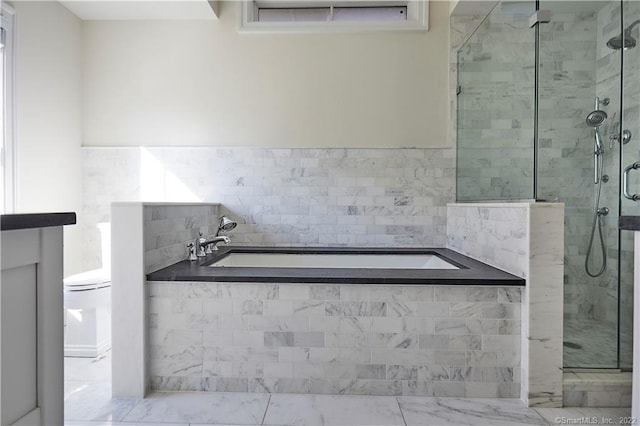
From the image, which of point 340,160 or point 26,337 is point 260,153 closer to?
point 340,160

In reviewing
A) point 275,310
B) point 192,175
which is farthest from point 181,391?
point 192,175

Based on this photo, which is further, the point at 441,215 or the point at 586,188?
the point at 441,215

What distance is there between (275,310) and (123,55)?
2.57 m

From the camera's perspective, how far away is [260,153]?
3113 millimetres

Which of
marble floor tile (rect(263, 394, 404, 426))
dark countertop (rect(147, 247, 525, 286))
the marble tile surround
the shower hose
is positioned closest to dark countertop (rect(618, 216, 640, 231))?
the marble tile surround

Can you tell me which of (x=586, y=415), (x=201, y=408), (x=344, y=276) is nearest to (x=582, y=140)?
(x=586, y=415)

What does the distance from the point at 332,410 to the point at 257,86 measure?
2.43 meters

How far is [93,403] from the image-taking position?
6.06ft

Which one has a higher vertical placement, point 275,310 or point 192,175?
point 192,175

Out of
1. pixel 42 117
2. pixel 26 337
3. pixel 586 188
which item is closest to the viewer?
pixel 26 337

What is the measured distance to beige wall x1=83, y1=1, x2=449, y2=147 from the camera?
10.1 feet

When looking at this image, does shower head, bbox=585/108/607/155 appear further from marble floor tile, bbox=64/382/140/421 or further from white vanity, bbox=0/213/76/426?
marble floor tile, bbox=64/382/140/421

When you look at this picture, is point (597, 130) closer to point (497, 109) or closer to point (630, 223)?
point (497, 109)

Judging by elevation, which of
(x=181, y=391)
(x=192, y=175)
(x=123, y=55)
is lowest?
(x=181, y=391)
